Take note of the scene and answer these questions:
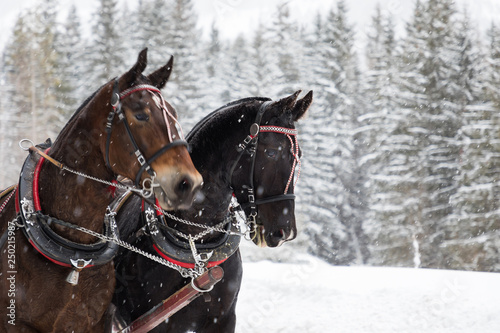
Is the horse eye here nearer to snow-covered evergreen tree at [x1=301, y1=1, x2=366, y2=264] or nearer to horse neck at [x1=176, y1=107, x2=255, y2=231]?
horse neck at [x1=176, y1=107, x2=255, y2=231]

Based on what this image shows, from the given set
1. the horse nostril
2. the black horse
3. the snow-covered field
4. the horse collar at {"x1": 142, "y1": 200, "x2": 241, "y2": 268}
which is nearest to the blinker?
the black horse

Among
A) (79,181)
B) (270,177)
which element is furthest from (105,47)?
(79,181)

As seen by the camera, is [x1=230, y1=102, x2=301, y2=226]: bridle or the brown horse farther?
[x1=230, y1=102, x2=301, y2=226]: bridle

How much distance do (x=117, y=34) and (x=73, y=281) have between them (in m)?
23.9

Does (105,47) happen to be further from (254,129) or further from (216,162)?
(254,129)

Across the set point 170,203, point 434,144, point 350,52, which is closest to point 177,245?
point 170,203

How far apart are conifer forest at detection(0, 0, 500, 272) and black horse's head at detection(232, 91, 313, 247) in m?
15.4

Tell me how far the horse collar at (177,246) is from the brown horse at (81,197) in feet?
2.03

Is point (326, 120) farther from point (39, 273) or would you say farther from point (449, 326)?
point (39, 273)

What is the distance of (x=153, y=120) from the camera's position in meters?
2.75

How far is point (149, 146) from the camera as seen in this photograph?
271 centimetres

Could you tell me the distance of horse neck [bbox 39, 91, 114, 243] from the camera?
2.99 meters

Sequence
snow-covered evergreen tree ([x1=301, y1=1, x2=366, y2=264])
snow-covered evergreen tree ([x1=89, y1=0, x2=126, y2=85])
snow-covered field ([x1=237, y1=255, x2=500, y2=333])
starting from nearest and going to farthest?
snow-covered field ([x1=237, y1=255, x2=500, y2=333]) → snow-covered evergreen tree ([x1=301, y1=1, x2=366, y2=264]) → snow-covered evergreen tree ([x1=89, y1=0, x2=126, y2=85])

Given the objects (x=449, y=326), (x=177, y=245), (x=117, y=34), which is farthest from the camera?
(x=117, y=34)
